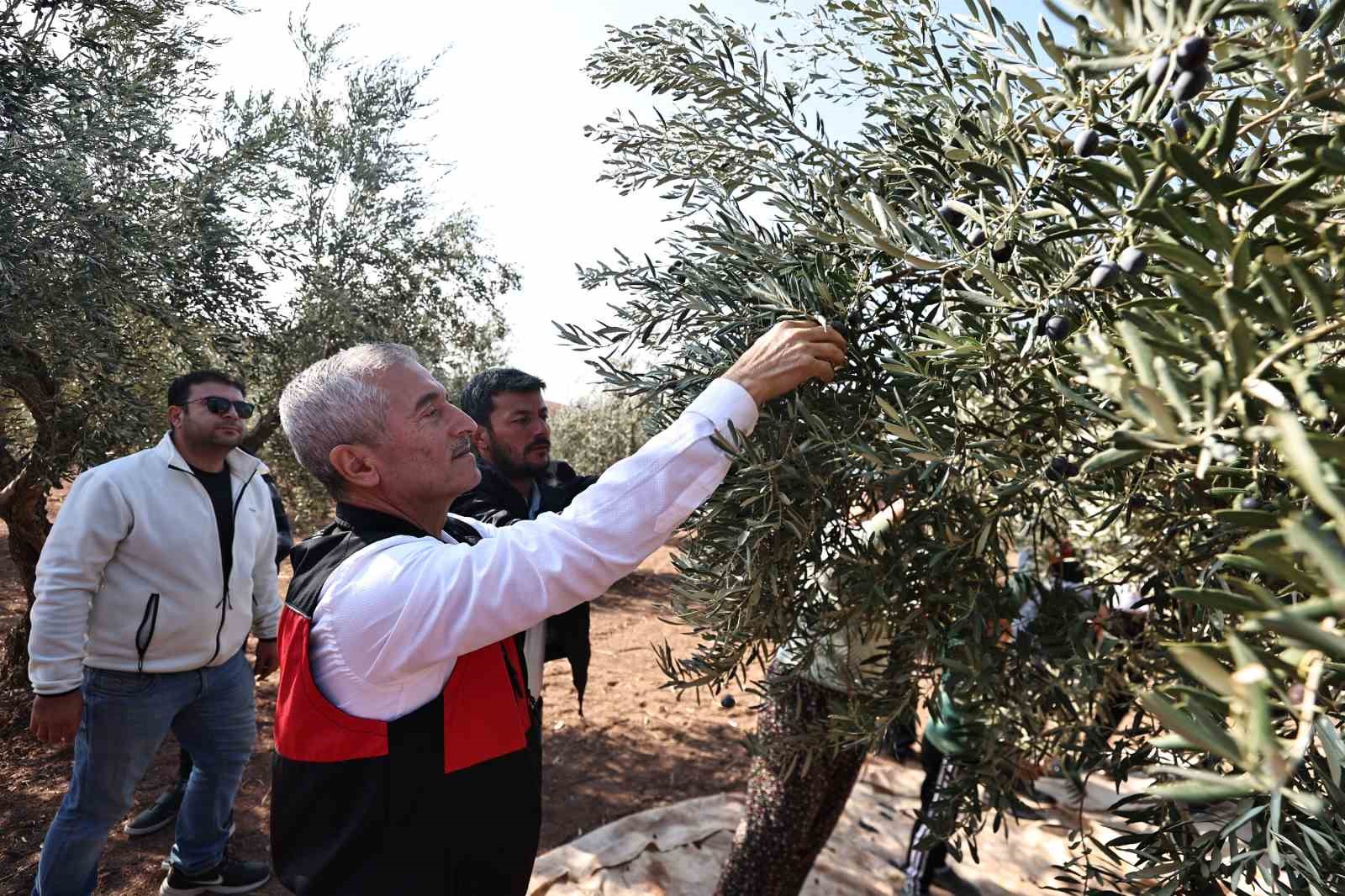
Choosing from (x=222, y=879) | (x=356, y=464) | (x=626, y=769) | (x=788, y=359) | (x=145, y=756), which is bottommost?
(x=626, y=769)

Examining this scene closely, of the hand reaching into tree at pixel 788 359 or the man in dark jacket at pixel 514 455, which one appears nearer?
the hand reaching into tree at pixel 788 359

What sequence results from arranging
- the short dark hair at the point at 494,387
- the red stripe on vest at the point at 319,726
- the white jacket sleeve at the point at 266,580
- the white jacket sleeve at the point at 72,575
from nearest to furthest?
the red stripe on vest at the point at 319,726, the white jacket sleeve at the point at 72,575, the short dark hair at the point at 494,387, the white jacket sleeve at the point at 266,580

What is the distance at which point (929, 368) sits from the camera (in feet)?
5.04

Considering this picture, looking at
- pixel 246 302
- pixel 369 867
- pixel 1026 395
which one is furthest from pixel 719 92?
pixel 246 302

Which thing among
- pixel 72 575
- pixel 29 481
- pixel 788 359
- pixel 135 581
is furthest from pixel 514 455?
pixel 29 481

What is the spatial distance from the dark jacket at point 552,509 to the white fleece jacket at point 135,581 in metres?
1.42

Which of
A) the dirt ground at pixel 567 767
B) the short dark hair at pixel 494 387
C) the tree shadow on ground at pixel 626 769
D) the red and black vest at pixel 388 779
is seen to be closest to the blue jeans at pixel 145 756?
the dirt ground at pixel 567 767

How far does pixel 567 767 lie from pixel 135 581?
3.72 meters

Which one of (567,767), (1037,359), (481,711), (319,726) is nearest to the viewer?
(1037,359)

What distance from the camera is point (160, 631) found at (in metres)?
3.81

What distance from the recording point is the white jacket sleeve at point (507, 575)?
1.77 m

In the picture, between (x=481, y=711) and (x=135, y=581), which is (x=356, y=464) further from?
(x=135, y=581)

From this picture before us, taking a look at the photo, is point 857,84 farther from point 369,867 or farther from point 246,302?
point 246,302

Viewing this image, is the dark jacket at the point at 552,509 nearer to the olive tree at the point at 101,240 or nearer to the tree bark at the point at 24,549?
the olive tree at the point at 101,240
